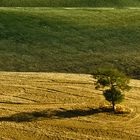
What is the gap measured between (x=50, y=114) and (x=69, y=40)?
25787 millimetres

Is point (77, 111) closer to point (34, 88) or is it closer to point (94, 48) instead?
point (34, 88)

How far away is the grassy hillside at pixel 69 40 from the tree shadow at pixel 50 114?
12.9m

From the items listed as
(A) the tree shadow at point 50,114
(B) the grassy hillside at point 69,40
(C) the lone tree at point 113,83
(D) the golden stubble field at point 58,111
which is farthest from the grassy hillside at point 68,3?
(A) the tree shadow at point 50,114

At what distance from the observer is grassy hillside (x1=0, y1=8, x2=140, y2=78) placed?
4616 centimetres

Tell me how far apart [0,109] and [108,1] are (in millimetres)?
55046

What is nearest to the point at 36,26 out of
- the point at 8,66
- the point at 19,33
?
the point at 19,33

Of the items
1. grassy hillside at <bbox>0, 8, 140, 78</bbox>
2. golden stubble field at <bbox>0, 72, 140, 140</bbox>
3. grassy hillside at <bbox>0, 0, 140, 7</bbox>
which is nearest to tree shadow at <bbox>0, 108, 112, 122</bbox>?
golden stubble field at <bbox>0, 72, 140, 140</bbox>

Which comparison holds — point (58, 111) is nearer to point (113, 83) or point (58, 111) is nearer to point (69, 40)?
point (113, 83)

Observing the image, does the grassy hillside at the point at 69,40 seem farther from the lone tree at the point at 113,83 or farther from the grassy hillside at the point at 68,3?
the lone tree at the point at 113,83

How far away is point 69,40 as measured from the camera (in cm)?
5578

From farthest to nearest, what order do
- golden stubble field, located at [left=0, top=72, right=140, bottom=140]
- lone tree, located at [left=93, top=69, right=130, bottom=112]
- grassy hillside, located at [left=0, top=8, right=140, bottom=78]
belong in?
grassy hillside, located at [left=0, top=8, right=140, bottom=78] → lone tree, located at [left=93, top=69, right=130, bottom=112] → golden stubble field, located at [left=0, top=72, right=140, bottom=140]

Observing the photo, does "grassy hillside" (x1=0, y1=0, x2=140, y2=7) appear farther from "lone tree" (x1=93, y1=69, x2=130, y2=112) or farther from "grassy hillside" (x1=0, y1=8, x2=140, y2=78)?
"lone tree" (x1=93, y1=69, x2=130, y2=112)

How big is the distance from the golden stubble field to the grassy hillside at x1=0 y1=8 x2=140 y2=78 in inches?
276

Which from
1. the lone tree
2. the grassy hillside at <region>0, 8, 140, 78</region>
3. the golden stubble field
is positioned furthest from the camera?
the grassy hillside at <region>0, 8, 140, 78</region>
